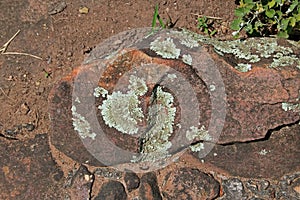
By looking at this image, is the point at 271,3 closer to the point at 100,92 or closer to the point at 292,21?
the point at 292,21

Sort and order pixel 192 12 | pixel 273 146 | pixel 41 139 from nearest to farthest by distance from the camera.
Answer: pixel 273 146, pixel 41 139, pixel 192 12

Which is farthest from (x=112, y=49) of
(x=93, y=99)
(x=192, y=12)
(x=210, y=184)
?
(x=210, y=184)

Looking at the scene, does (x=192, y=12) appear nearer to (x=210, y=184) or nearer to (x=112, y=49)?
(x=112, y=49)

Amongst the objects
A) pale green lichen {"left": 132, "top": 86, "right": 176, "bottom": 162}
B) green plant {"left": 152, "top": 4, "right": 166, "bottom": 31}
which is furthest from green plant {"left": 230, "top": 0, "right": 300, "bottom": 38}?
pale green lichen {"left": 132, "top": 86, "right": 176, "bottom": 162}

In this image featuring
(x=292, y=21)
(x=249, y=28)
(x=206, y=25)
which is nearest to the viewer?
(x=292, y=21)

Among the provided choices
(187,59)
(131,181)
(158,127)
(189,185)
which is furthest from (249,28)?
(131,181)
